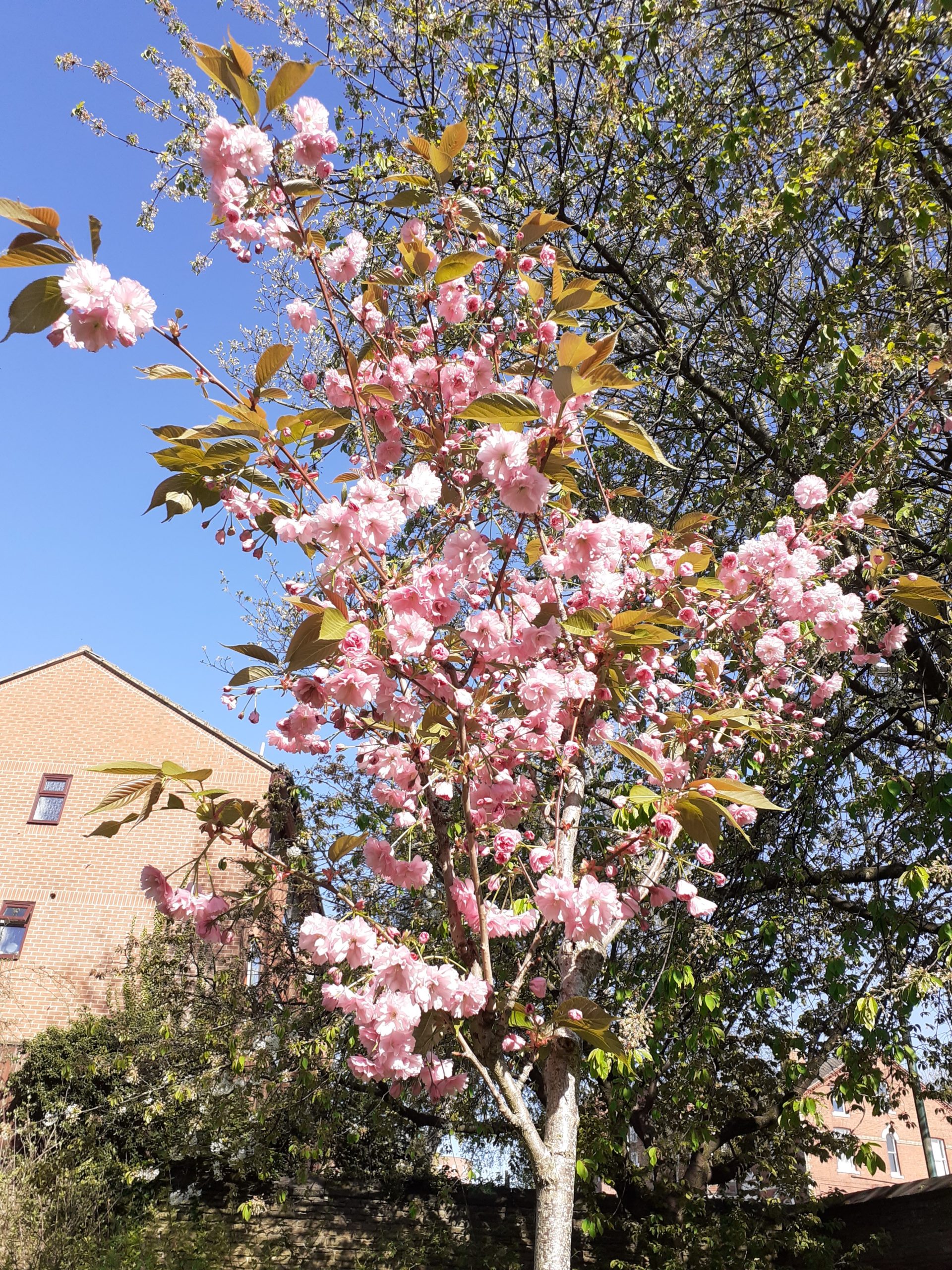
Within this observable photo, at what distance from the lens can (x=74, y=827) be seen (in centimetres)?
1466

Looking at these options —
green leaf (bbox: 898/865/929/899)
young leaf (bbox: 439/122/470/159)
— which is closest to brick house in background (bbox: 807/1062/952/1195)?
green leaf (bbox: 898/865/929/899)

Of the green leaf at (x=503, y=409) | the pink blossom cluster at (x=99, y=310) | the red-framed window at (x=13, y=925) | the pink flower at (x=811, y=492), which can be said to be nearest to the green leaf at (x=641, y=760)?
the green leaf at (x=503, y=409)

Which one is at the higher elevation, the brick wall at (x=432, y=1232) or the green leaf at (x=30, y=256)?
the green leaf at (x=30, y=256)

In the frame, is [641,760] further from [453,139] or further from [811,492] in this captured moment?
[811,492]

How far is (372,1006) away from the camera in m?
1.71

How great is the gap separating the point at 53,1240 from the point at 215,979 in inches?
93.9

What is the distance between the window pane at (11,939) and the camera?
1361cm

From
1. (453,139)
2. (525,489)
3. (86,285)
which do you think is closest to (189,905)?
(525,489)

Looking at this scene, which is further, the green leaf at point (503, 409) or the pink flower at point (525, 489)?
the pink flower at point (525, 489)

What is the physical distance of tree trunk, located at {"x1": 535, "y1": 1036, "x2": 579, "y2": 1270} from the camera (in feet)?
6.03

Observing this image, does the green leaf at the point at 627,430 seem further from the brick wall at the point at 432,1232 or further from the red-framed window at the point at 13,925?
the red-framed window at the point at 13,925

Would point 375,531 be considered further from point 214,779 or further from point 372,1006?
point 214,779

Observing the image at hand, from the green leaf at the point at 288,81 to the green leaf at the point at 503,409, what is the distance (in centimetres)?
65

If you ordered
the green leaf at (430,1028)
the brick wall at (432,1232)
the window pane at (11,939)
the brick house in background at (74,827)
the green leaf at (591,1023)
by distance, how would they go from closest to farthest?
the green leaf at (591,1023), the green leaf at (430,1028), the brick wall at (432,1232), the brick house in background at (74,827), the window pane at (11,939)
